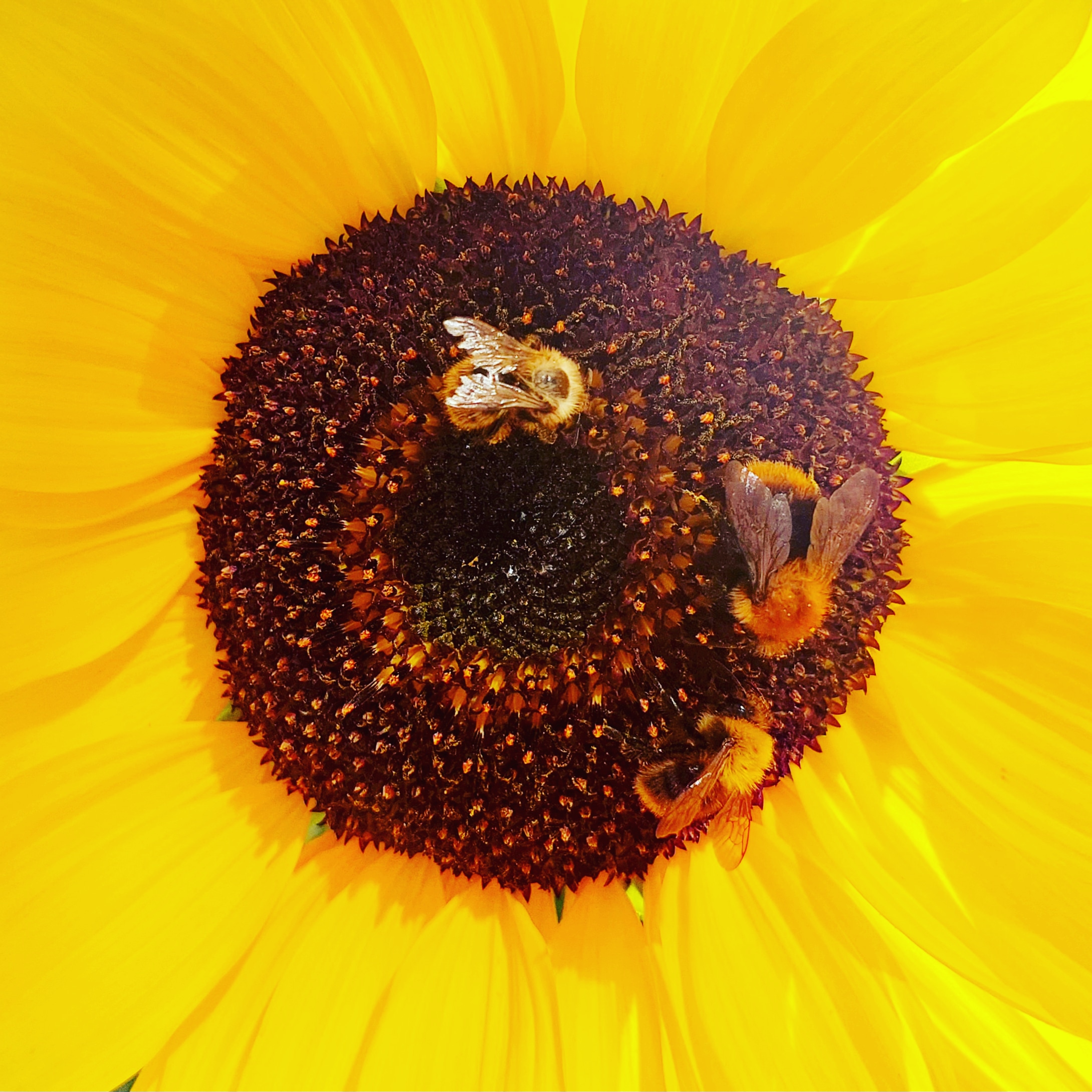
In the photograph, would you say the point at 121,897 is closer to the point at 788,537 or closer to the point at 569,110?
the point at 788,537

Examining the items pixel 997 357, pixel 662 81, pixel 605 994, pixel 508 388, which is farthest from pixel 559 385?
pixel 605 994

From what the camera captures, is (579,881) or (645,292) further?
(579,881)

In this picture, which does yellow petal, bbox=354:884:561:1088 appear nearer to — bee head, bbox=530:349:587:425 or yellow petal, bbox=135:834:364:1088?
yellow petal, bbox=135:834:364:1088

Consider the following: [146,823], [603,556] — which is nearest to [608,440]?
[603,556]

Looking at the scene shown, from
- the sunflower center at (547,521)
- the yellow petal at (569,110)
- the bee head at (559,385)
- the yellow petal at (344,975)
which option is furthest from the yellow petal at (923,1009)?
the yellow petal at (569,110)

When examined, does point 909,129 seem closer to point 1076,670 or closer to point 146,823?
point 1076,670

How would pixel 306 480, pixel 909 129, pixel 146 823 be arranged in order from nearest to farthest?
1. pixel 909 129
2. pixel 306 480
3. pixel 146 823

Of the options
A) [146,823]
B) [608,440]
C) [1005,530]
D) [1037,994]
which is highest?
[608,440]
